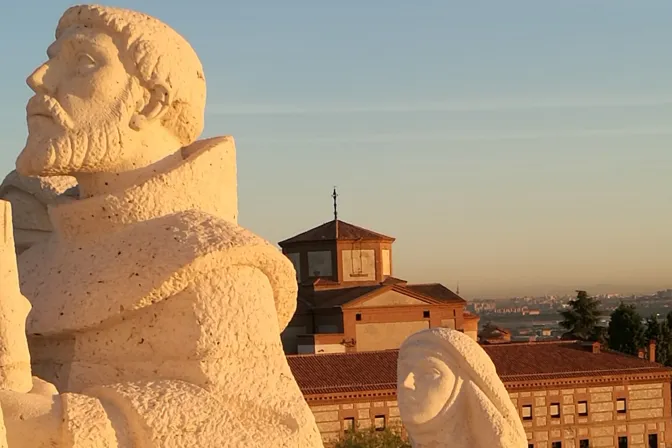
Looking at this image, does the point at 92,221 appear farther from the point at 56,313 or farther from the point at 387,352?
the point at 387,352

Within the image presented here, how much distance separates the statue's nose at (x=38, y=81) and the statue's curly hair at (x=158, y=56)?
14 cm

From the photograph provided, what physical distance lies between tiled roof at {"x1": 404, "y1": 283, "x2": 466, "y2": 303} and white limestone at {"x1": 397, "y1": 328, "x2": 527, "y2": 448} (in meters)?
39.3

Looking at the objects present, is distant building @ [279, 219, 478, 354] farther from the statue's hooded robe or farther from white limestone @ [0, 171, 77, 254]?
the statue's hooded robe

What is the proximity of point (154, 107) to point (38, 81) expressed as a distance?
283 mm

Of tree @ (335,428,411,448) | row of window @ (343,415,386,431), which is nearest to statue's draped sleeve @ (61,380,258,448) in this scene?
tree @ (335,428,411,448)

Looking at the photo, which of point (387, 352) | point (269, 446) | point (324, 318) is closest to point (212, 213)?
point (269, 446)

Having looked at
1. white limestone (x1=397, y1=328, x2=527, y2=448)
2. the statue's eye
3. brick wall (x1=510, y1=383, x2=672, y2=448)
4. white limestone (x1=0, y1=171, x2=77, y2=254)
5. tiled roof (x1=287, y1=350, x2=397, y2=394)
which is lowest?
brick wall (x1=510, y1=383, x2=672, y2=448)

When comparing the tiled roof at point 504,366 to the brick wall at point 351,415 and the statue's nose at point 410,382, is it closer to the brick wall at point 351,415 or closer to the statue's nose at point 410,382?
the brick wall at point 351,415

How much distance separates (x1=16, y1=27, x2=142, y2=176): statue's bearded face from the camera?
2938mm

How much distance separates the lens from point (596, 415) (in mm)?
36188

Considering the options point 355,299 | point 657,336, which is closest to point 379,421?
point 355,299

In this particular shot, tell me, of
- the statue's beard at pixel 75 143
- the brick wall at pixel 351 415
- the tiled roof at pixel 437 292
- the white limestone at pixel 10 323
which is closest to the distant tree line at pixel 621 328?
the tiled roof at pixel 437 292

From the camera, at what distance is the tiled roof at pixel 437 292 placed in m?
43.3

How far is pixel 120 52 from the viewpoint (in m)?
2.99
